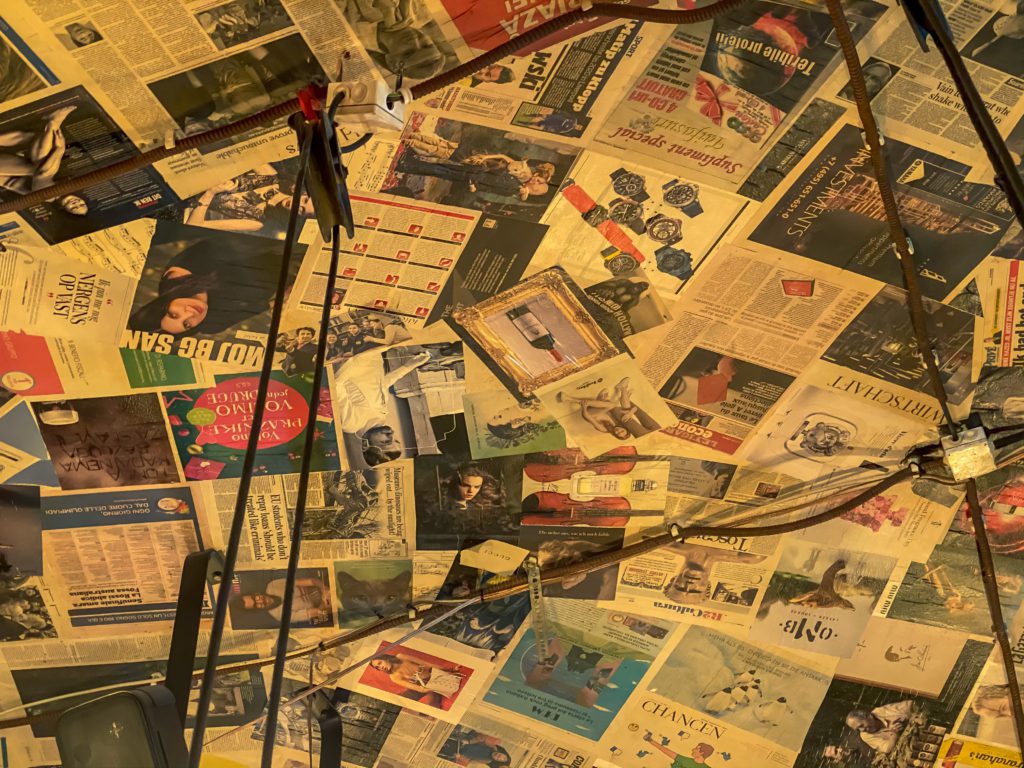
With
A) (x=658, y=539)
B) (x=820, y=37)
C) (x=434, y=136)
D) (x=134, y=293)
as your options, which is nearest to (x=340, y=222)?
(x=434, y=136)

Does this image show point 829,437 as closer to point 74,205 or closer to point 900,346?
point 900,346

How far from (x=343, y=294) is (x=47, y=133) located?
1.38 feet

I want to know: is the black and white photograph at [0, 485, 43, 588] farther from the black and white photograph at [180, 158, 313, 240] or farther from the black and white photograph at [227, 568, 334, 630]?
the black and white photograph at [180, 158, 313, 240]

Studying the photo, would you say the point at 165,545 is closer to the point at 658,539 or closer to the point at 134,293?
the point at 134,293

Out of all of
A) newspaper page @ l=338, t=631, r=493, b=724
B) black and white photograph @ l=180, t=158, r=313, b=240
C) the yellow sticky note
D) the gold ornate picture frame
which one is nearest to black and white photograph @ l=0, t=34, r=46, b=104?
black and white photograph @ l=180, t=158, r=313, b=240

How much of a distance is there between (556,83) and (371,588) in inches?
35.2

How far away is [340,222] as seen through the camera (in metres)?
1.02

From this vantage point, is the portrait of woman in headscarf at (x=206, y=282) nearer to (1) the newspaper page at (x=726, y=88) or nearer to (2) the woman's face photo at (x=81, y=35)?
(2) the woman's face photo at (x=81, y=35)

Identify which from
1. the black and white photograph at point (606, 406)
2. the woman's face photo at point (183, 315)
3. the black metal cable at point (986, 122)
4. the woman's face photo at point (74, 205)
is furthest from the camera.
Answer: the black and white photograph at point (606, 406)

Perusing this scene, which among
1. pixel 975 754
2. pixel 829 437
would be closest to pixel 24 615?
pixel 829 437

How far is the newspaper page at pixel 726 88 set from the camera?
1030mm

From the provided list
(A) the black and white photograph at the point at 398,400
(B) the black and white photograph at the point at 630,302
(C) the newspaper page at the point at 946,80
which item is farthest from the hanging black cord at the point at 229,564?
(C) the newspaper page at the point at 946,80

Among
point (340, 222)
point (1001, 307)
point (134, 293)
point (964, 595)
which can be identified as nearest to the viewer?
point (340, 222)

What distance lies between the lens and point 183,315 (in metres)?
1.20
